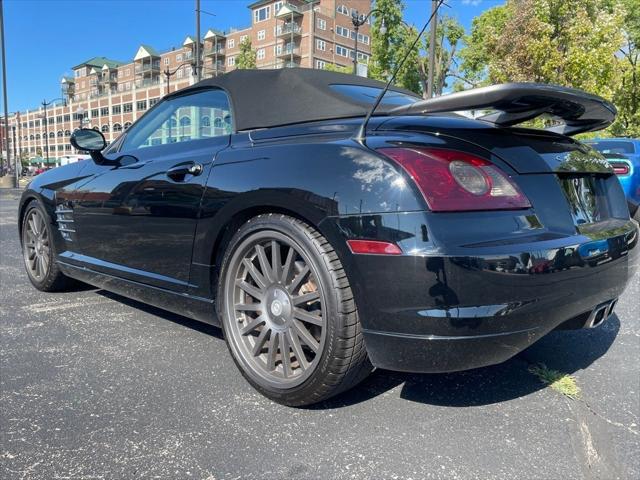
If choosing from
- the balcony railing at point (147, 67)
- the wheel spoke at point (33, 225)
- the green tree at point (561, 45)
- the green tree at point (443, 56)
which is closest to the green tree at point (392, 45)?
the green tree at point (443, 56)

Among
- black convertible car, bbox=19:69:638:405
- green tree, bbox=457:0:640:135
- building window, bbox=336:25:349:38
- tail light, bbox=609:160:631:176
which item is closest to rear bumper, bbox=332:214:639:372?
black convertible car, bbox=19:69:638:405

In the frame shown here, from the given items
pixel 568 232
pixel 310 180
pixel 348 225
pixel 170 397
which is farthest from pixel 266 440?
pixel 568 232

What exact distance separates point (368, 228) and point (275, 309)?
0.68 meters

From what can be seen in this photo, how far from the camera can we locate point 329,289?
75.5 inches

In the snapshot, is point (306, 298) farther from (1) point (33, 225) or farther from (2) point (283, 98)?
(1) point (33, 225)

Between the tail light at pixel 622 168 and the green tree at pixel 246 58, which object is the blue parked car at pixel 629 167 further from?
the green tree at pixel 246 58

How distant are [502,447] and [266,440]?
0.89m

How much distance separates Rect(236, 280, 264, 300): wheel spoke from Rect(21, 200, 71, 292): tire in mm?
2250

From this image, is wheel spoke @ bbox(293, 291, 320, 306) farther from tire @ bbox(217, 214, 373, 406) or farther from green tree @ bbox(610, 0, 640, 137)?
green tree @ bbox(610, 0, 640, 137)

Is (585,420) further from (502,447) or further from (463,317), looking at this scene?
(463,317)

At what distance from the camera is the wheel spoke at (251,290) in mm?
2305

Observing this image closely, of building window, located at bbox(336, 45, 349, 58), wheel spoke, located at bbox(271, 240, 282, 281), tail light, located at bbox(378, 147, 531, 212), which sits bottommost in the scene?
wheel spoke, located at bbox(271, 240, 282, 281)

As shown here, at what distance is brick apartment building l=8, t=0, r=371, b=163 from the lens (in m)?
61.8

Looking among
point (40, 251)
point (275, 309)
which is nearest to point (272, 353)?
point (275, 309)
